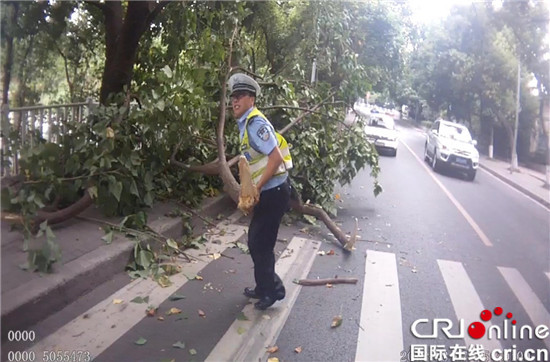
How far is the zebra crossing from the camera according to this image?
2918 mm

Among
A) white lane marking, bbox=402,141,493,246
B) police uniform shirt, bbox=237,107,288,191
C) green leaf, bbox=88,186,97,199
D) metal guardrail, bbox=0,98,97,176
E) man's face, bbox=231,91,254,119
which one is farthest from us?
white lane marking, bbox=402,141,493,246

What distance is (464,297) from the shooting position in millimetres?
3863

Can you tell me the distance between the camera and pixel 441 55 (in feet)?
15.0

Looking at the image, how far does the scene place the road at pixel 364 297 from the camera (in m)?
2.97

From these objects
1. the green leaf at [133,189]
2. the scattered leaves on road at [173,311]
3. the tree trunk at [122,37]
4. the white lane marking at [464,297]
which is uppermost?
the tree trunk at [122,37]

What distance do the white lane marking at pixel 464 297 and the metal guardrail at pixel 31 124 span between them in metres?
2.61

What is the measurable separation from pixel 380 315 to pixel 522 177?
9.35 ft

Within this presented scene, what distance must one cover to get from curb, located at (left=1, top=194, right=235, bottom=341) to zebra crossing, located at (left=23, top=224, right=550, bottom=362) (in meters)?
0.16

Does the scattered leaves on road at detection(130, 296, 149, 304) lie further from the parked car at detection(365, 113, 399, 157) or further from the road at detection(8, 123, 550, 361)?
the parked car at detection(365, 113, 399, 157)

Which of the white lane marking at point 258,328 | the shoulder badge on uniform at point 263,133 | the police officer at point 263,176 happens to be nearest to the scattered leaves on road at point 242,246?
the white lane marking at point 258,328

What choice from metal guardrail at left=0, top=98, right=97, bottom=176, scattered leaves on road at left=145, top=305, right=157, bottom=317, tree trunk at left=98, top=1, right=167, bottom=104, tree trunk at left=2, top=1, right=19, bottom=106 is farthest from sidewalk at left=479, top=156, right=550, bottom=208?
tree trunk at left=2, top=1, right=19, bottom=106

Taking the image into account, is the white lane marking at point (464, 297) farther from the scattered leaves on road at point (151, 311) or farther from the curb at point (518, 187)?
the scattered leaves on road at point (151, 311)

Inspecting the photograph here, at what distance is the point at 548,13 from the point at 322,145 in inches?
107

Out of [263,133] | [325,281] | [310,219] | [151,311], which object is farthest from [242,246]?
[263,133]
